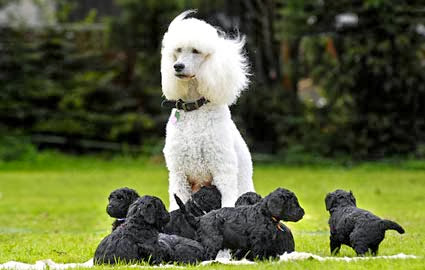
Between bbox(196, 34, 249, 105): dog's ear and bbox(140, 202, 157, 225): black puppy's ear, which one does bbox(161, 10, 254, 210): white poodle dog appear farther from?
bbox(140, 202, 157, 225): black puppy's ear

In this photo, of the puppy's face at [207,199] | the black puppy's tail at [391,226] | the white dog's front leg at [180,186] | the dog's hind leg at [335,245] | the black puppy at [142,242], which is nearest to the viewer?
the black puppy at [142,242]

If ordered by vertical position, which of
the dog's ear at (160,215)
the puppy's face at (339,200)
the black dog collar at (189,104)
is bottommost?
the puppy's face at (339,200)

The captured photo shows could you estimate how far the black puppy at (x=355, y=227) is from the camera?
6.39m

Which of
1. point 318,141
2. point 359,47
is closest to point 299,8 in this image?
point 359,47

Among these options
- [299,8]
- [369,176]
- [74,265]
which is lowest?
[369,176]

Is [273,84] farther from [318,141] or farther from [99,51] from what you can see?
[99,51]

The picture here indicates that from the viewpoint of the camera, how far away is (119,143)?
837 inches

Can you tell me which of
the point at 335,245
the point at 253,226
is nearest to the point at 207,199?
the point at 253,226

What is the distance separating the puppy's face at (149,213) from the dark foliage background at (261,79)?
491 inches

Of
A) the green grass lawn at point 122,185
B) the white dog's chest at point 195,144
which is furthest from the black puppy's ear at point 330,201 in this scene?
the white dog's chest at point 195,144

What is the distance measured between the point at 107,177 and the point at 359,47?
18.9ft

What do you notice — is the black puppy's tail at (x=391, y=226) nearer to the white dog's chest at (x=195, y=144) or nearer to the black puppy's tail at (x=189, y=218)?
the black puppy's tail at (x=189, y=218)

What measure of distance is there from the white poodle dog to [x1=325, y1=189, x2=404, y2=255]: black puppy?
95 centimetres

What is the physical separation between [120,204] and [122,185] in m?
8.71
